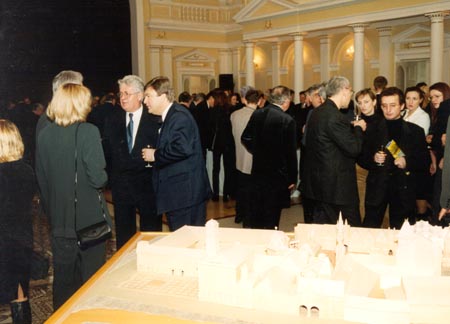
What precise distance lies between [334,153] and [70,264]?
2006 millimetres

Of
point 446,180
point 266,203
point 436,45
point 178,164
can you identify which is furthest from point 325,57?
point 446,180

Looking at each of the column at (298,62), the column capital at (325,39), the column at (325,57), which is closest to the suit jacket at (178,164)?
the column at (298,62)

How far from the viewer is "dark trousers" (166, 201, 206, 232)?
3.78 m

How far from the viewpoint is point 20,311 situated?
325 cm

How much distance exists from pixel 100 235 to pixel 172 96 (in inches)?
46.6

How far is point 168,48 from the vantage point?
53.3ft

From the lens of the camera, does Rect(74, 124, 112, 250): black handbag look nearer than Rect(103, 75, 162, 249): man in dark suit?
Yes

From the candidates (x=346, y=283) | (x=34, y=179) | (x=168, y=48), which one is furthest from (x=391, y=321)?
(x=168, y=48)

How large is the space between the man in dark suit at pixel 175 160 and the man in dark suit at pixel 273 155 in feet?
3.18

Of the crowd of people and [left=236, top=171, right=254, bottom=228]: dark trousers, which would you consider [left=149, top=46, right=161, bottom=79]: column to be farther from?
the crowd of people

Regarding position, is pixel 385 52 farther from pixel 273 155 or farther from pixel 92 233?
pixel 92 233

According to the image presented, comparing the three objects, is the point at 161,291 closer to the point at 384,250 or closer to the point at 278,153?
the point at 384,250

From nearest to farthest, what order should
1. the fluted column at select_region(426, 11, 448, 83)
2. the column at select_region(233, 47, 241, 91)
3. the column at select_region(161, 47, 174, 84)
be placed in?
the fluted column at select_region(426, 11, 448, 83), the column at select_region(161, 47, 174, 84), the column at select_region(233, 47, 241, 91)

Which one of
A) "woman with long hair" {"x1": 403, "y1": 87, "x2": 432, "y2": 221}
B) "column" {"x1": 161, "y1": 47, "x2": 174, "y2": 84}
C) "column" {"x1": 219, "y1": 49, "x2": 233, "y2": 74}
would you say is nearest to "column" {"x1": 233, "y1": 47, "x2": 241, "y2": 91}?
"column" {"x1": 219, "y1": 49, "x2": 233, "y2": 74}
